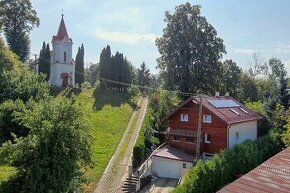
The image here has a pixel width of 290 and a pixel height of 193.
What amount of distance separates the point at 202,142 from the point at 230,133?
9.37ft

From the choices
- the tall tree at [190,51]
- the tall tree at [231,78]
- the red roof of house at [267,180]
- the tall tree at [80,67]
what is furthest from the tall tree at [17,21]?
the red roof of house at [267,180]

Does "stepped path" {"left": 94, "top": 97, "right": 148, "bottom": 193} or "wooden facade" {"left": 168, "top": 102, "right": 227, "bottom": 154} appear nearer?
"stepped path" {"left": 94, "top": 97, "right": 148, "bottom": 193}

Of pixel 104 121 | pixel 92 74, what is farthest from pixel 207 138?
pixel 92 74

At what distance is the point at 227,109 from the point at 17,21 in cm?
4427

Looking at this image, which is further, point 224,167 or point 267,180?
point 224,167

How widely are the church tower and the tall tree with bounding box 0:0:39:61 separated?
258 inches

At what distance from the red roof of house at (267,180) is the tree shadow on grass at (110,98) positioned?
40.9 meters

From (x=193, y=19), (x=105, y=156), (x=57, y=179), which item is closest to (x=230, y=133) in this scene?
(x=105, y=156)

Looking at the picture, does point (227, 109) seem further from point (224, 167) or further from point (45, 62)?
point (45, 62)

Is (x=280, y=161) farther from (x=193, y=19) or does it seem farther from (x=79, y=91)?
(x=79, y=91)

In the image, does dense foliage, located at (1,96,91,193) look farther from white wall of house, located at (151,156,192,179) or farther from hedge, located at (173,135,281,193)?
white wall of house, located at (151,156,192,179)

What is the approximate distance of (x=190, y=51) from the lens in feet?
162

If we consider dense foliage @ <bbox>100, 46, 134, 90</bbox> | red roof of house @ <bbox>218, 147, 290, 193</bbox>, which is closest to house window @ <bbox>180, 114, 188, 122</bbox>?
red roof of house @ <bbox>218, 147, 290, 193</bbox>

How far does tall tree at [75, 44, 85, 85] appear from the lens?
6331cm
